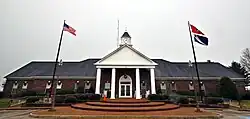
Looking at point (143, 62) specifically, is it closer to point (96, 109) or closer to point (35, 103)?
point (96, 109)

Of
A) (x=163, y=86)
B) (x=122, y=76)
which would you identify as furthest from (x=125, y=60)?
(x=163, y=86)

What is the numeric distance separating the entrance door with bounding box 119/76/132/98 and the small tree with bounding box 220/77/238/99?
14.3 metres

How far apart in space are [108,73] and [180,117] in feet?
52.4

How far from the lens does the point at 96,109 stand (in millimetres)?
13289

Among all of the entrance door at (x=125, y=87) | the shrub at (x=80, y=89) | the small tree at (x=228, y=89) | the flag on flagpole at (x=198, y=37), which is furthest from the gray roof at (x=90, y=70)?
the flag on flagpole at (x=198, y=37)

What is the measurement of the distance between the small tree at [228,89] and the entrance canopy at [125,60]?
11881mm

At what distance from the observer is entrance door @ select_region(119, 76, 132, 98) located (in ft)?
73.7

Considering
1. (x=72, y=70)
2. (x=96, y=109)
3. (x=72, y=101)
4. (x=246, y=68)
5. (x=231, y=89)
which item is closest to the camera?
(x=96, y=109)

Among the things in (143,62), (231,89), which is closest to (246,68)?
(231,89)

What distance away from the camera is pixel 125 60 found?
72.7 feet

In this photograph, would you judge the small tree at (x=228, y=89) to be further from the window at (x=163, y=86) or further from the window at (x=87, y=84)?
the window at (x=87, y=84)

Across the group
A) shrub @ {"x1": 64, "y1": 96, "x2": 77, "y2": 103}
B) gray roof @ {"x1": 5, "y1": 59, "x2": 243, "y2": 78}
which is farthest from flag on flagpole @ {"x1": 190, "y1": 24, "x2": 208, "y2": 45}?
gray roof @ {"x1": 5, "y1": 59, "x2": 243, "y2": 78}

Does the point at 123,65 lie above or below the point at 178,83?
above

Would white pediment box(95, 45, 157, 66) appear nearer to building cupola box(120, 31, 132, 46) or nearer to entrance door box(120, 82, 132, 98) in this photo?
→ entrance door box(120, 82, 132, 98)
